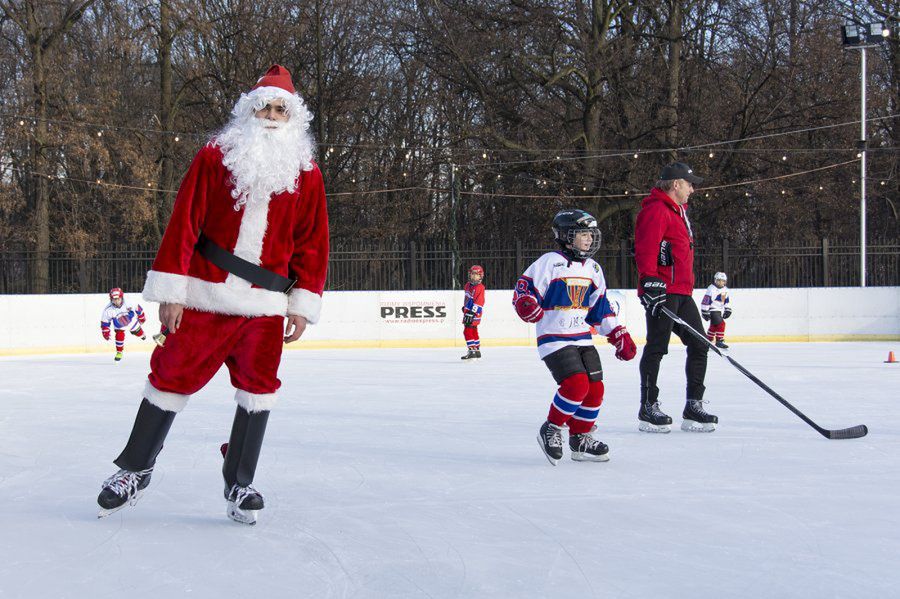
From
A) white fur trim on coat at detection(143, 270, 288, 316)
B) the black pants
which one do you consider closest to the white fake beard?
white fur trim on coat at detection(143, 270, 288, 316)

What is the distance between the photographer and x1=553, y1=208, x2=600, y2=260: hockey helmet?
15.9 feet

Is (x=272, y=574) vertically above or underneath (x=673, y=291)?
underneath

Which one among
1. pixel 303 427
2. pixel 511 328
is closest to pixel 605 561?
pixel 303 427

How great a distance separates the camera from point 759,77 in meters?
25.2

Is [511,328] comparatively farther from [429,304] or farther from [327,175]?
[327,175]

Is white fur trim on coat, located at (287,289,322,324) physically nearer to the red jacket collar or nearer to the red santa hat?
the red santa hat

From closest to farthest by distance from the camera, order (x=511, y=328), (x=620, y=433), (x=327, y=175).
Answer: (x=620, y=433) → (x=511, y=328) → (x=327, y=175)

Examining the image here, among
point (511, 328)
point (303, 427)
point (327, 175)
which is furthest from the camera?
point (327, 175)

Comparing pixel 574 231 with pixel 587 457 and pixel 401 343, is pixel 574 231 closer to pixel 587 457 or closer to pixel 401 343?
pixel 587 457

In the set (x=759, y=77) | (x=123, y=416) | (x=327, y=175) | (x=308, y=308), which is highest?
(x=759, y=77)

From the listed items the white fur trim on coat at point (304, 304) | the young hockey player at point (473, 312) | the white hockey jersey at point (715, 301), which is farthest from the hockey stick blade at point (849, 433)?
the white hockey jersey at point (715, 301)

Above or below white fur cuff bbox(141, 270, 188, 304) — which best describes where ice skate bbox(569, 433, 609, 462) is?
below

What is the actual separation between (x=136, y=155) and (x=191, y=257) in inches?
762

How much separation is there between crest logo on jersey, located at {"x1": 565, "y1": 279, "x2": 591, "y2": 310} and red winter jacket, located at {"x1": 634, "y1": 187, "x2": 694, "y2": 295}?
869 mm
